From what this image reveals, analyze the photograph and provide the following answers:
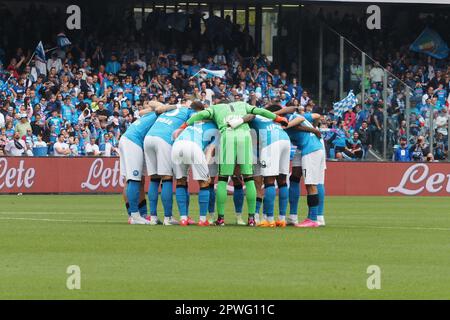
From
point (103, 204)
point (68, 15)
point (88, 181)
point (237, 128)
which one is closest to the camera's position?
point (237, 128)

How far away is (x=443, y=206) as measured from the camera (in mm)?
30922

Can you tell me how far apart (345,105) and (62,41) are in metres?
9.63

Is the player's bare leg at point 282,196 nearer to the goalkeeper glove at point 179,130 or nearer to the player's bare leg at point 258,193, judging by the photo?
the player's bare leg at point 258,193

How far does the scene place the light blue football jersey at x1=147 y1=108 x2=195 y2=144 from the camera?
20.8m

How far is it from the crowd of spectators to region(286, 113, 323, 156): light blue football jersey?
1499 cm

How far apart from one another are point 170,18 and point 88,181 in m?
10.5

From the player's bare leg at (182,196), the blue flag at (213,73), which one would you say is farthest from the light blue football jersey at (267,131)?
the blue flag at (213,73)

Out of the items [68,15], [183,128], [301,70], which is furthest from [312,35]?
[183,128]

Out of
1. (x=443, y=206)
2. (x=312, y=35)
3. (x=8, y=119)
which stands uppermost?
(x=312, y=35)

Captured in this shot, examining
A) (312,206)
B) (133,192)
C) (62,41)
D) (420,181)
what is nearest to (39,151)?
(62,41)

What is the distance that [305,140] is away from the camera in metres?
21.1

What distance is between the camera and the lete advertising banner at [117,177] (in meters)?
35.4

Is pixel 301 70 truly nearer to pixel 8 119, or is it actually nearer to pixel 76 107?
pixel 76 107

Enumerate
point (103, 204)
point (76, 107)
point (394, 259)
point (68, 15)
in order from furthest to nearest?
point (68, 15) → point (76, 107) → point (103, 204) → point (394, 259)
